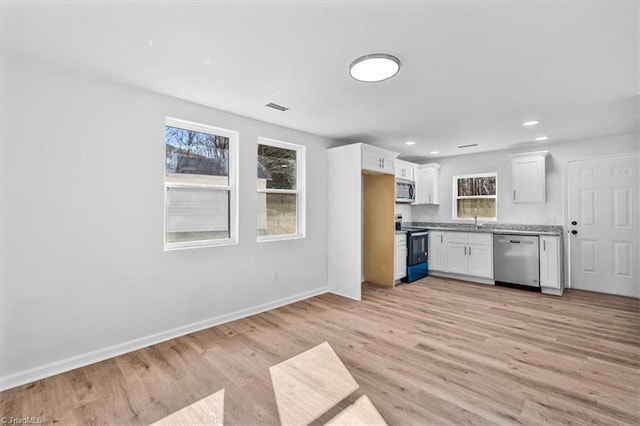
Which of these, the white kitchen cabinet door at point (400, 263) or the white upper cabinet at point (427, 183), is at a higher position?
the white upper cabinet at point (427, 183)

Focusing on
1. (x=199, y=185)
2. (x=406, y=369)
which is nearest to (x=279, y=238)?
(x=199, y=185)

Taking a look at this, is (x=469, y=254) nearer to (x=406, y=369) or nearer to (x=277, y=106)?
(x=406, y=369)

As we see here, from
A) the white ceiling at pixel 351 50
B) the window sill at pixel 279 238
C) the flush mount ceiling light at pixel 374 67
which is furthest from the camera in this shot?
the window sill at pixel 279 238

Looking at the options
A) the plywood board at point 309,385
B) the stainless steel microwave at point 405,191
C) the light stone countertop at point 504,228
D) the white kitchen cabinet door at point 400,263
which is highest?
the stainless steel microwave at point 405,191

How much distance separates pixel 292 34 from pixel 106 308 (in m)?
2.78

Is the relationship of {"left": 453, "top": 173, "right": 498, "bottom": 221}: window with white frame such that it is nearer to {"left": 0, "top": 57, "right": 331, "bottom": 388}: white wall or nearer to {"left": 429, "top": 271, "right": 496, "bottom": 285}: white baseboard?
{"left": 429, "top": 271, "right": 496, "bottom": 285}: white baseboard

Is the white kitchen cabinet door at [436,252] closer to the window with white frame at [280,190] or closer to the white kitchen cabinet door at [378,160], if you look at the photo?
the white kitchen cabinet door at [378,160]

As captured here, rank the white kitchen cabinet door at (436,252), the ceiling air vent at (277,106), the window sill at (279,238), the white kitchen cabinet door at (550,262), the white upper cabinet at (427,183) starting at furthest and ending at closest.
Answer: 1. the white upper cabinet at (427,183)
2. the white kitchen cabinet door at (436,252)
3. the white kitchen cabinet door at (550,262)
4. the window sill at (279,238)
5. the ceiling air vent at (277,106)

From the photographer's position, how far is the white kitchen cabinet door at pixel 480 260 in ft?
16.7

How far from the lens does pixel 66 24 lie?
1819mm

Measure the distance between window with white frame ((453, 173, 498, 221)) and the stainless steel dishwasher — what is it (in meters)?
0.85

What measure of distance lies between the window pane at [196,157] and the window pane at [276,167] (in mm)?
497

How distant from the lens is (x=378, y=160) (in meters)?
4.63

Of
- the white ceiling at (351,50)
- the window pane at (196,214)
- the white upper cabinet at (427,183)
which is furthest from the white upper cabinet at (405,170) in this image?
the window pane at (196,214)
